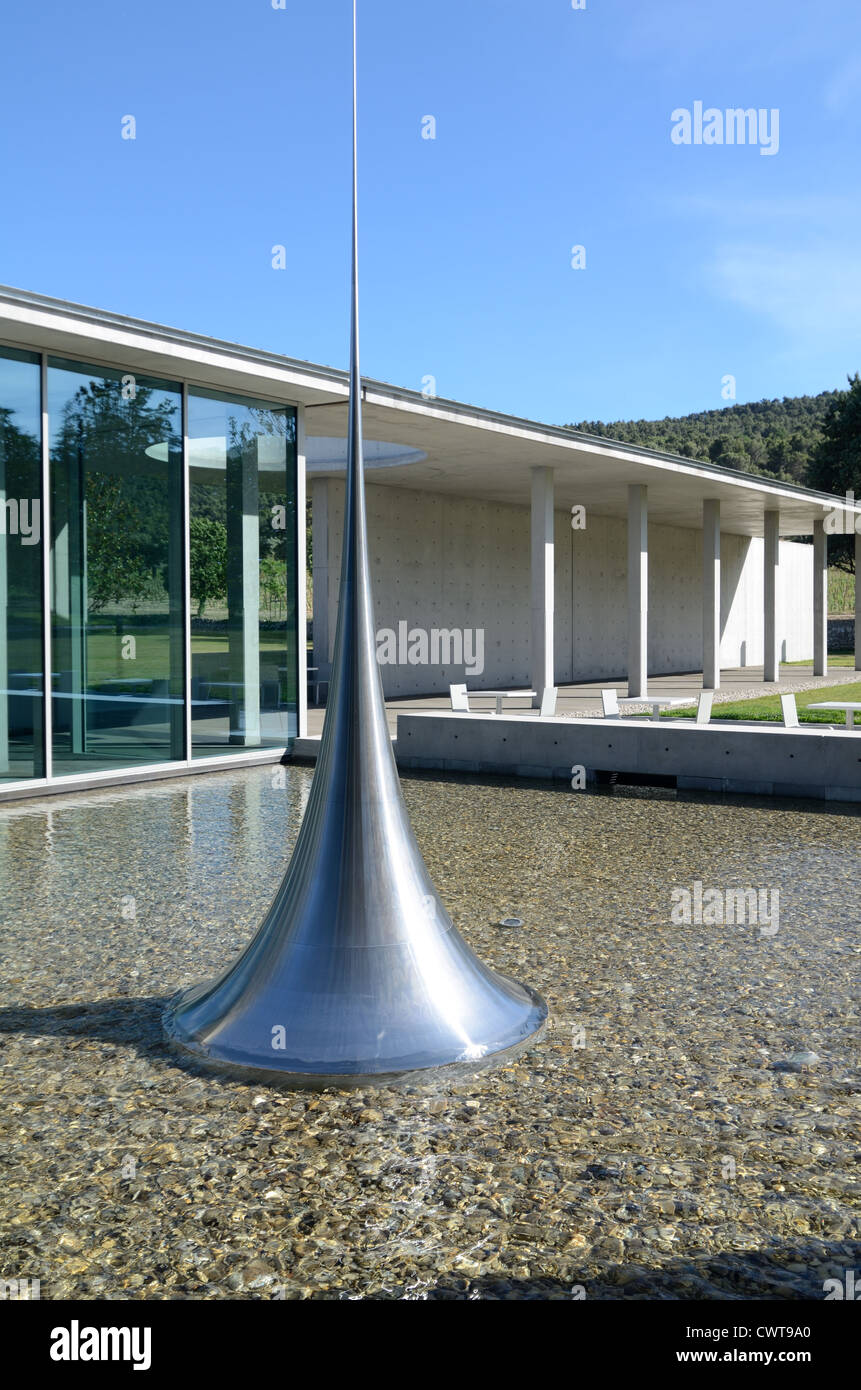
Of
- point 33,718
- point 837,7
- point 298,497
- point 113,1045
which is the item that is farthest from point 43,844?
point 837,7

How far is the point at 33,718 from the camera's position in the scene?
1218 centimetres

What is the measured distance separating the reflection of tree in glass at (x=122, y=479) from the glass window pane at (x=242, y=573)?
555 mm

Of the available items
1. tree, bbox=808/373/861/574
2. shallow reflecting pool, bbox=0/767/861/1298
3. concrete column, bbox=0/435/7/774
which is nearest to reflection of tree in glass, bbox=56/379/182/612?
concrete column, bbox=0/435/7/774

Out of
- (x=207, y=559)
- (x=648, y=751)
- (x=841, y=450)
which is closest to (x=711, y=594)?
(x=648, y=751)

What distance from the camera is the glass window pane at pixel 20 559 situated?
11.7 meters

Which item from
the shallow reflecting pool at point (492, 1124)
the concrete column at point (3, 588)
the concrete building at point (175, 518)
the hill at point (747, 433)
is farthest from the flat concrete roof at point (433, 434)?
the hill at point (747, 433)

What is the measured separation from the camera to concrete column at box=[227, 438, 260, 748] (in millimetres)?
14523

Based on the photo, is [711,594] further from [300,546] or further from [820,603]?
[300,546]

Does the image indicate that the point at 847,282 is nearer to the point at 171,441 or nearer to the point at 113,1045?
the point at 171,441

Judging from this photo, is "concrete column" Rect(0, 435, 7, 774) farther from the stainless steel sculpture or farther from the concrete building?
the stainless steel sculpture

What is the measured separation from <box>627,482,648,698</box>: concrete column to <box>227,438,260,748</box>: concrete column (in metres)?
10.6

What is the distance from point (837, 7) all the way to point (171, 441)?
26.6 feet

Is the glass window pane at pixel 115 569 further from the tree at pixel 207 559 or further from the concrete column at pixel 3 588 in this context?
the concrete column at pixel 3 588
